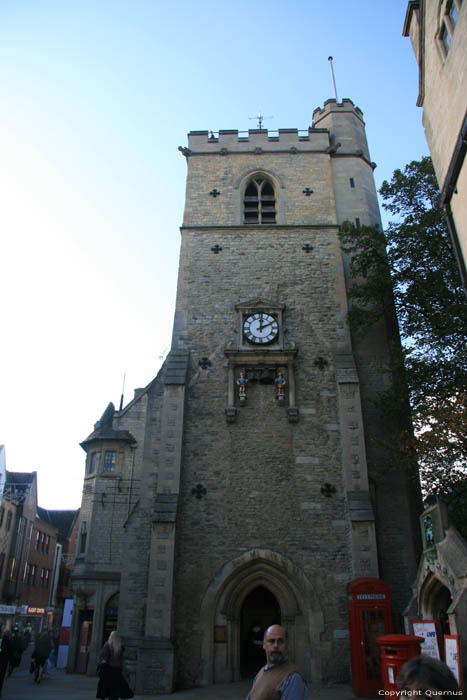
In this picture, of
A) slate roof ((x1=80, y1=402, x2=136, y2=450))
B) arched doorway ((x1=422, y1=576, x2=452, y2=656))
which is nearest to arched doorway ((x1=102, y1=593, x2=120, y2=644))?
slate roof ((x1=80, y1=402, x2=136, y2=450))

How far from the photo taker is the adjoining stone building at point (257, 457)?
1302 cm

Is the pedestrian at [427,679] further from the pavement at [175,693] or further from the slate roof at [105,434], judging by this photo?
the slate roof at [105,434]

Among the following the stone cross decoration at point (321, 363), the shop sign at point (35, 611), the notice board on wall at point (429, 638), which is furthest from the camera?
the shop sign at point (35, 611)

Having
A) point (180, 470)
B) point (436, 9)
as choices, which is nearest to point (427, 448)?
point (180, 470)

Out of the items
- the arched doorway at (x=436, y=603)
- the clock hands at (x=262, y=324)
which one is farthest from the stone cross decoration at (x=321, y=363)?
the arched doorway at (x=436, y=603)

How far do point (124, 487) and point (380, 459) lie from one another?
11166 millimetres

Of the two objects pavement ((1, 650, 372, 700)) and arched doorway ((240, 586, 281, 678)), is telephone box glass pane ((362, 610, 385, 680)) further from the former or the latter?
arched doorway ((240, 586, 281, 678))

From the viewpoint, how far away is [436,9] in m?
10.1

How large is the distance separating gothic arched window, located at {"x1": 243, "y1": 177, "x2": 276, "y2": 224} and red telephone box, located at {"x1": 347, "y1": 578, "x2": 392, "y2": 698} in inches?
494

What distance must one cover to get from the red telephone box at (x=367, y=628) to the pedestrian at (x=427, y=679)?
1039 cm

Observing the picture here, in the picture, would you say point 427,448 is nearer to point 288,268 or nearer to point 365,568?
point 365,568

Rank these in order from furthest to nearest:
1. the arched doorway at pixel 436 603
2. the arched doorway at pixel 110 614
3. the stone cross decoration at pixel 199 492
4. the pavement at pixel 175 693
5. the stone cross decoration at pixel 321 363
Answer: the arched doorway at pixel 110 614
the stone cross decoration at pixel 321 363
the stone cross decoration at pixel 199 492
the pavement at pixel 175 693
the arched doorway at pixel 436 603

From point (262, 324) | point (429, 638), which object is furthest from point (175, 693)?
point (262, 324)

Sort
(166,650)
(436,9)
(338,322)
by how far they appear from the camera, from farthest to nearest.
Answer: (338,322) → (166,650) → (436,9)
